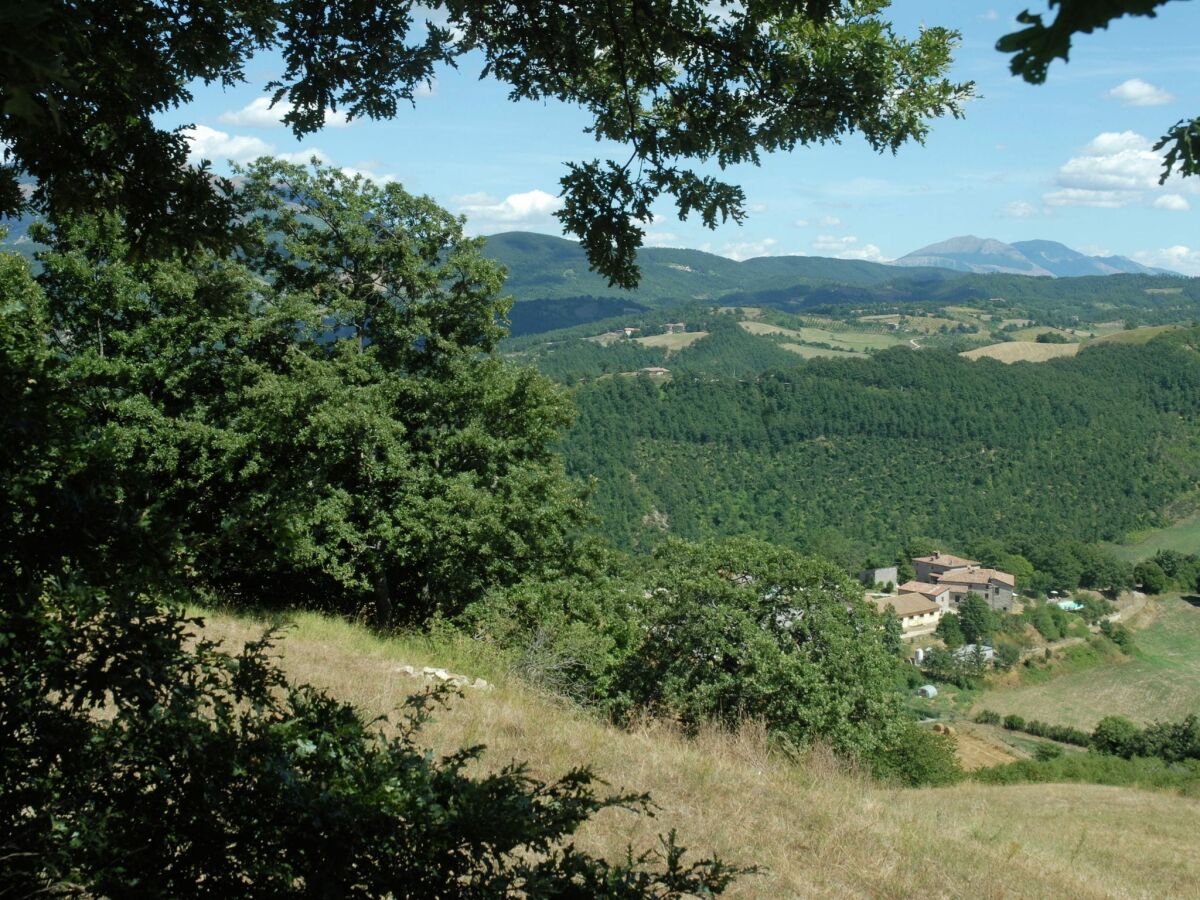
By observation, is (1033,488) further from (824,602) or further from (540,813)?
(540,813)

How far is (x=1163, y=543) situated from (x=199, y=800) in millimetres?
106737

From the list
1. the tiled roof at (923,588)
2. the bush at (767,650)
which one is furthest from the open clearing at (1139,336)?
the bush at (767,650)

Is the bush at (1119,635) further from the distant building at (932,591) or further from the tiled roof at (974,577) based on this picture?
the distant building at (932,591)

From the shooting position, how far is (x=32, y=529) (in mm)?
2426

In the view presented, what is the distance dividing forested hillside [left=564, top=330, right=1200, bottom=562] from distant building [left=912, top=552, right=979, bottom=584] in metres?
6.30

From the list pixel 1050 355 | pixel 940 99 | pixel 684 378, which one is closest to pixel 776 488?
pixel 684 378

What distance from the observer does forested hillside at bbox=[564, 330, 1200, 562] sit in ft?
304

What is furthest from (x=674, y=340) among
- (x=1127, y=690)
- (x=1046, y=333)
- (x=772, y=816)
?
(x=772, y=816)

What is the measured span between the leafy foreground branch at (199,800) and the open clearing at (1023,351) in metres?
144

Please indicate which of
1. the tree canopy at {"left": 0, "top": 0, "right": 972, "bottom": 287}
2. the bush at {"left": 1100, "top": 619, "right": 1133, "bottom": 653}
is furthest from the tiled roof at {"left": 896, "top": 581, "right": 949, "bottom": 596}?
the tree canopy at {"left": 0, "top": 0, "right": 972, "bottom": 287}

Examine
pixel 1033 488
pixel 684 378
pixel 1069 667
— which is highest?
pixel 684 378

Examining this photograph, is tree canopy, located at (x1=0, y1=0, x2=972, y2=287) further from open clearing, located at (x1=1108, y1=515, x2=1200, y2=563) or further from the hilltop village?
open clearing, located at (x1=1108, y1=515, x2=1200, y2=563)

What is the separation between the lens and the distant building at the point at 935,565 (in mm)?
79125

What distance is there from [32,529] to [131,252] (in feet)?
4.88
